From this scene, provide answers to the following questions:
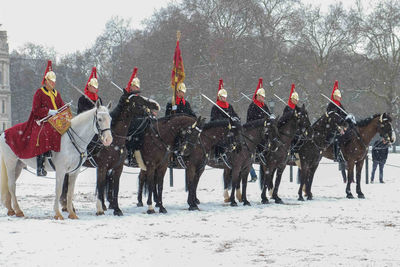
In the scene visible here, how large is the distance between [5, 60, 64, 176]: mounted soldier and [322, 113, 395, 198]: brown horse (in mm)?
7614

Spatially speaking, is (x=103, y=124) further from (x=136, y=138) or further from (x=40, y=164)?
(x=136, y=138)

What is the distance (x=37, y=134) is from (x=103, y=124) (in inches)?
45.1

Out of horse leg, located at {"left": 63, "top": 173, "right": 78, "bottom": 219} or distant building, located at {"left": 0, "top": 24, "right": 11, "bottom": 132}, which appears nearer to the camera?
horse leg, located at {"left": 63, "top": 173, "right": 78, "bottom": 219}

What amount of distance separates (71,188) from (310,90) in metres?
36.6

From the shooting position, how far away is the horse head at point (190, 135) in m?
13.3

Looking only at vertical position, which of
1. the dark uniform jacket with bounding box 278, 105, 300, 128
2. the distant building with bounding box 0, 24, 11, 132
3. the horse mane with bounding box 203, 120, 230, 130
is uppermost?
the distant building with bounding box 0, 24, 11, 132

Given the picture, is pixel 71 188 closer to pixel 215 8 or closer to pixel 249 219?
pixel 249 219

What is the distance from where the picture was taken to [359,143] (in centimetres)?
1691

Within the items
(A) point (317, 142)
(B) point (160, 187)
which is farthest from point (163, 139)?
(A) point (317, 142)

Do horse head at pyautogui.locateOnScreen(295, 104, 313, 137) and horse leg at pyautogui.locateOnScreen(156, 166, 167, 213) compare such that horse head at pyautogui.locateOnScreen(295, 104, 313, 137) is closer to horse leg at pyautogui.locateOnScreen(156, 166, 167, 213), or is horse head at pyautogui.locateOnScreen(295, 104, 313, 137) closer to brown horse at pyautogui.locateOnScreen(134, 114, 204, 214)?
brown horse at pyautogui.locateOnScreen(134, 114, 204, 214)

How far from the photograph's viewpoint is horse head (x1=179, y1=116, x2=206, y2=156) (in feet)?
43.6

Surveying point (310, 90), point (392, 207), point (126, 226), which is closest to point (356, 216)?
point (392, 207)

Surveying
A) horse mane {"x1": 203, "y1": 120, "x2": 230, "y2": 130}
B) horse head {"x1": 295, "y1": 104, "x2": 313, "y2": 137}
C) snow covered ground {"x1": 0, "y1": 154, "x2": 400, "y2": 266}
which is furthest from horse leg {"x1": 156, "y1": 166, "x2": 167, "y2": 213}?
horse head {"x1": 295, "y1": 104, "x2": 313, "y2": 137}

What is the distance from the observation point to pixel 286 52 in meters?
48.9
